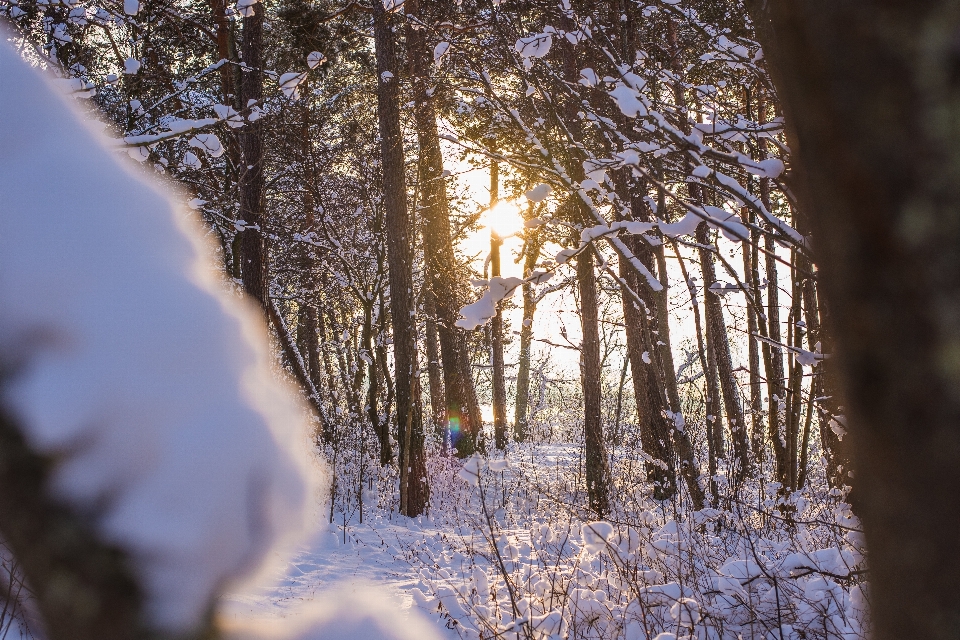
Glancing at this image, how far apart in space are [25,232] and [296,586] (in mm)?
4680

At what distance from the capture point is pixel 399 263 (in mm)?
7555

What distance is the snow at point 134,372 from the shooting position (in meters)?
0.47

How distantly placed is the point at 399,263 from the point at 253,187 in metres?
2.55

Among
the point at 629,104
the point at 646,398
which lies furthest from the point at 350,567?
the point at 629,104

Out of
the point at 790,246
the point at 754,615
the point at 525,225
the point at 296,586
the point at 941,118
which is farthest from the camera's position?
the point at 296,586

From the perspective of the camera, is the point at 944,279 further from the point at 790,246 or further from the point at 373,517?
the point at 373,517

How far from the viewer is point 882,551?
444mm

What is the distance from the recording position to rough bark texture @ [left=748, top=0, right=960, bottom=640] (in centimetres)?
39

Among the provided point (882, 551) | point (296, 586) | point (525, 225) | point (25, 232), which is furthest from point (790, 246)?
point (296, 586)

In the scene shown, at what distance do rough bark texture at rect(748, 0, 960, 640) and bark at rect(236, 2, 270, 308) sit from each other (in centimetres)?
808

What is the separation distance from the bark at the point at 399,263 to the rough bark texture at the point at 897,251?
7.24m

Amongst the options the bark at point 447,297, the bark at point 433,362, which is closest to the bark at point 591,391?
the bark at point 447,297

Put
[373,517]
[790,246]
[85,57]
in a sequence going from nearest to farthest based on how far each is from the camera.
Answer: [790,246], [85,57], [373,517]

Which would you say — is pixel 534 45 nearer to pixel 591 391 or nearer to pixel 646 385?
pixel 646 385
